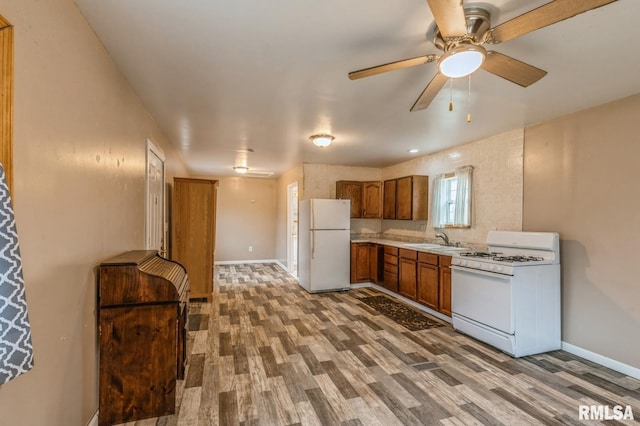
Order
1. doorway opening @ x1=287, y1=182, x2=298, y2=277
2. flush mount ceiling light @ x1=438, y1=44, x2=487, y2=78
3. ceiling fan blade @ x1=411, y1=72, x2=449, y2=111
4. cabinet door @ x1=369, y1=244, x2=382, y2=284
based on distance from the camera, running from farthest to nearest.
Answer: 1. doorway opening @ x1=287, y1=182, x2=298, y2=277
2. cabinet door @ x1=369, y1=244, x2=382, y2=284
3. ceiling fan blade @ x1=411, y1=72, x2=449, y2=111
4. flush mount ceiling light @ x1=438, y1=44, x2=487, y2=78

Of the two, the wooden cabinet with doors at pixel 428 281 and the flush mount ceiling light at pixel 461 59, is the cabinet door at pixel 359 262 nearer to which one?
the wooden cabinet with doors at pixel 428 281

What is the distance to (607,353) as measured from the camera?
283 cm

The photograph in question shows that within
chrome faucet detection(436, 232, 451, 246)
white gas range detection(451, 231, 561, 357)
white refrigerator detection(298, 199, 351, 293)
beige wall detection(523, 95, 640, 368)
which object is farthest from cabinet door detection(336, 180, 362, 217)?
beige wall detection(523, 95, 640, 368)

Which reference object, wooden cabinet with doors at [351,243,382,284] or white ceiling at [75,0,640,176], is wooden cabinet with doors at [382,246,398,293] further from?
white ceiling at [75,0,640,176]

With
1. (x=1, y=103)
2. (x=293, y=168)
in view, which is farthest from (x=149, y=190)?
(x=293, y=168)

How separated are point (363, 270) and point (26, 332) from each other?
17.1ft

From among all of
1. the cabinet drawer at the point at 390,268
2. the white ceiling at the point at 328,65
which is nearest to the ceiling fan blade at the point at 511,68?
the white ceiling at the point at 328,65

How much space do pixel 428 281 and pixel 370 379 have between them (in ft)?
6.90

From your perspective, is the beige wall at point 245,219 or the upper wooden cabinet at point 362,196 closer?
the upper wooden cabinet at point 362,196

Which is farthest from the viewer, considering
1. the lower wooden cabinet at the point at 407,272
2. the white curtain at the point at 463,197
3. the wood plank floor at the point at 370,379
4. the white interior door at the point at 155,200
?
the white curtain at the point at 463,197

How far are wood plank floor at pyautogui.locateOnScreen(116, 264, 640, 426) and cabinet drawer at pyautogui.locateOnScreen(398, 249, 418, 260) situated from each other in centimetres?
111

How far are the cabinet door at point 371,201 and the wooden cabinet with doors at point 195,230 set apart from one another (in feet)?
9.40

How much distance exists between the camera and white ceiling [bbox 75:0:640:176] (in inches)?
64.4

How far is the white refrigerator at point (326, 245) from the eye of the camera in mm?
5418
